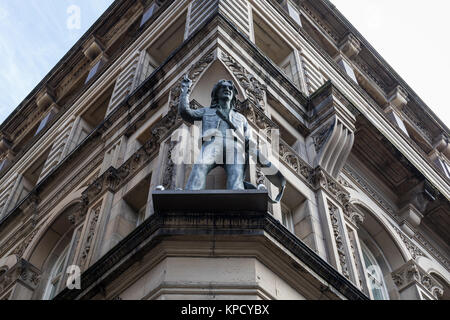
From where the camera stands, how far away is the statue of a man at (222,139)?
9977mm

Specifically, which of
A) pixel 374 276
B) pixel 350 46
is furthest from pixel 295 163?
pixel 350 46

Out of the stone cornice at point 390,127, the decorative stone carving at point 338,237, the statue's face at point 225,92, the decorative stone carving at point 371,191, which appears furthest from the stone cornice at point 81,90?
the decorative stone carving at point 338,237

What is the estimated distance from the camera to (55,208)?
638 inches

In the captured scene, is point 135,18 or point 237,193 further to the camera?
point 135,18

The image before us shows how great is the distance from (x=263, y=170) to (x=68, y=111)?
12.4 meters

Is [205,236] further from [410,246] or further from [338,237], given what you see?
[410,246]

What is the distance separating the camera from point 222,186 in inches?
417

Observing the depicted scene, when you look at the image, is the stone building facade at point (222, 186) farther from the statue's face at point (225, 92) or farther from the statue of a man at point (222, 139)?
the statue's face at point (225, 92)

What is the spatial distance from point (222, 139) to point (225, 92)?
3.71ft

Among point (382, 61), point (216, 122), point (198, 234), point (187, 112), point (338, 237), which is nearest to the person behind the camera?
point (198, 234)

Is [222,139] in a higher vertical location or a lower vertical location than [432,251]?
lower

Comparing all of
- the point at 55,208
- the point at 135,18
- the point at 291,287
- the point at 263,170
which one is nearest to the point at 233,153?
the point at 263,170

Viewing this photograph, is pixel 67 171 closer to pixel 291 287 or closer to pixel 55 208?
pixel 55 208

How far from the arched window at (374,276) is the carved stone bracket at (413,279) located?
377 mm
